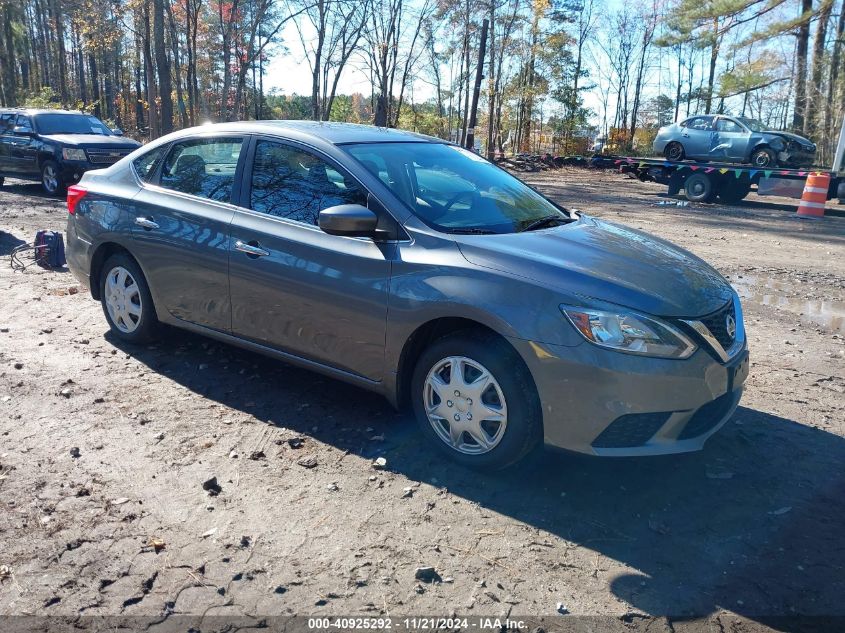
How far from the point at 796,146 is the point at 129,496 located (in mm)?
20967

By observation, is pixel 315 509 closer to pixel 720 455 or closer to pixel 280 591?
pixel 280 591

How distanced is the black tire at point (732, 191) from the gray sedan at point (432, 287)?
54.2 ft

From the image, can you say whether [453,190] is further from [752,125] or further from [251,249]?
[752,125]

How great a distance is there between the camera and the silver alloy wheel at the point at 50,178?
48.5 ft

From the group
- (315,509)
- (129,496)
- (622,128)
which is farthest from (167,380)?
(622,128)

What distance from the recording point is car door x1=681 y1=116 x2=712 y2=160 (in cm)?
2202

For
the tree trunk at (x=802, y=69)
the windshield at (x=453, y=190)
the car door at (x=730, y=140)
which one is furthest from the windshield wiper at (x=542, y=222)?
the tree trunk at (x=802, y=69)

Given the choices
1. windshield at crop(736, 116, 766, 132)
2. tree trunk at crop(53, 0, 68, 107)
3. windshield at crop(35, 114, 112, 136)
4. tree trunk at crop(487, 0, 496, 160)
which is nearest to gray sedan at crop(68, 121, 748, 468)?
windshield at crop(35, 114, 112, 136)

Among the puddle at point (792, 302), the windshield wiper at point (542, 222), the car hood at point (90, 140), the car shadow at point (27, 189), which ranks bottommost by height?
the puddle at point (792, 302)

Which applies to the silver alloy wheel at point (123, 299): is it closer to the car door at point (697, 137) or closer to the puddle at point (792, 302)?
the puddle at point (792, 302)

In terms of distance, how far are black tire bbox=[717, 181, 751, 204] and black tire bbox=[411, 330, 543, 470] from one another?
18.1m

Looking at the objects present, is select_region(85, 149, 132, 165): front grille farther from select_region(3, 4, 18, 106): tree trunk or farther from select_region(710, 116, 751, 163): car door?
select_region(3, 4, 18, 106): tree trunk

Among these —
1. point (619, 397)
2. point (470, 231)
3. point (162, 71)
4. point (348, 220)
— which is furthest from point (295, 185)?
point (162, 71)

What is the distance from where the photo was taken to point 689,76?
169ft
